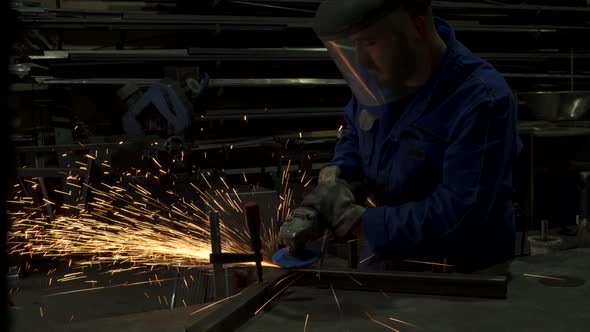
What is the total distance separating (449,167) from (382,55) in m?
0.36

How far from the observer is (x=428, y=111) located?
180 cm

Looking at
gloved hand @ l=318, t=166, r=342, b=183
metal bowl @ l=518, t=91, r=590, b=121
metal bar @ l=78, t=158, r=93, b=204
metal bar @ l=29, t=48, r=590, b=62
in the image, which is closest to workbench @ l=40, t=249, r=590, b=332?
gloved hand @ l=318, t=166, r=342, b=183

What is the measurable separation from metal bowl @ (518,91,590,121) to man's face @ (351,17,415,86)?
132 inches

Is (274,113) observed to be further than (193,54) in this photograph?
Yes

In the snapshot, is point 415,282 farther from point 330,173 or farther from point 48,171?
point 48,171

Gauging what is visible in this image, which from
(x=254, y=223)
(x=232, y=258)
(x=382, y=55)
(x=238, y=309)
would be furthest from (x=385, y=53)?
(x=238, y=309)

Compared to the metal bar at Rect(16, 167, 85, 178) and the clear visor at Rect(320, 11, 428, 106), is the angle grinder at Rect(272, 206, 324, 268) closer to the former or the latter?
the clear visor at Rect(320, 11, 428, 106)

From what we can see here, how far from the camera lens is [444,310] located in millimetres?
1366

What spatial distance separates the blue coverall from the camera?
169 cm

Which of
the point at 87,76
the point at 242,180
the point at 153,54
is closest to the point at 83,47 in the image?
the point at 87,76

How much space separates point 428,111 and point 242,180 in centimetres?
369

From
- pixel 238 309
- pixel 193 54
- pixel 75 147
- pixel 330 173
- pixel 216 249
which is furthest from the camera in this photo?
pixel 193 54

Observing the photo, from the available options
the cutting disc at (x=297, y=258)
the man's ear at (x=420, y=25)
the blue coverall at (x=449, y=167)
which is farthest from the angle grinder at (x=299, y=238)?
the man's ear at (x=420, y=25)

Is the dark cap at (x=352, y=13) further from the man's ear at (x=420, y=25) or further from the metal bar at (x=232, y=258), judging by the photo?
the metal bar at (x=232, y=258)
